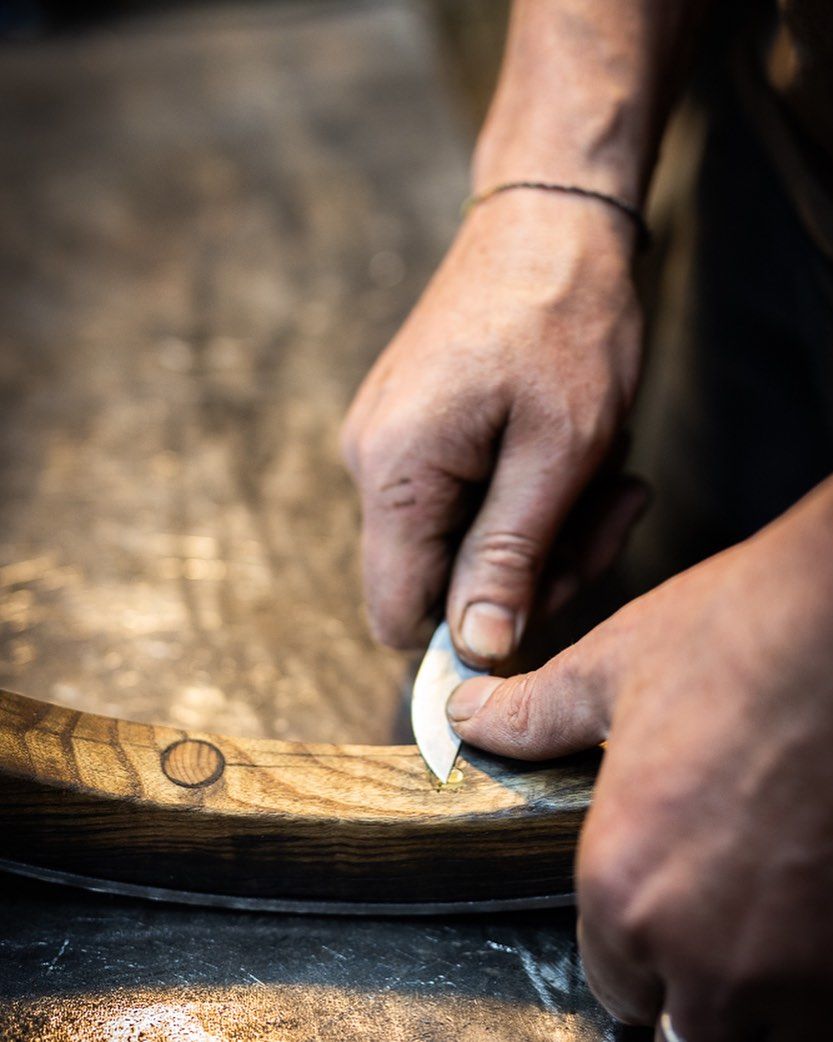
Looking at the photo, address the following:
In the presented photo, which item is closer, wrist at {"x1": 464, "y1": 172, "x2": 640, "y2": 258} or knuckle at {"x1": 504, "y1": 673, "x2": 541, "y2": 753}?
knuckle at {"x1": 504, "y1": 673, "x2": 541, "y2": 753}

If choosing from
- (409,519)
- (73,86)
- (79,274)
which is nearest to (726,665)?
(409,519)

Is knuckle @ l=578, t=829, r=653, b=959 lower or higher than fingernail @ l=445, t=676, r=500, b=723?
higher

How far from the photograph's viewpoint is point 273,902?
Answer: 0.52 meters

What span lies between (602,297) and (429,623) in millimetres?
265

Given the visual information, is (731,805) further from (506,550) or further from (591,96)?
(591,96)

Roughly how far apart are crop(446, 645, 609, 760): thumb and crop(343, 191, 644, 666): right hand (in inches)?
3.2

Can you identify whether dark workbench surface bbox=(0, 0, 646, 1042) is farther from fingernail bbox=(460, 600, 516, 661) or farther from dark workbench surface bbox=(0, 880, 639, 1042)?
fingernail bbox=(460, 600, 516, 661)

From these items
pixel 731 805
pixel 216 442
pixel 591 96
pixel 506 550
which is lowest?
pixel 216 442

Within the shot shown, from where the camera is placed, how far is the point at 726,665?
35 cm

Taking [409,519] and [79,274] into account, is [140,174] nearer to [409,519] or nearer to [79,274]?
[79,274]

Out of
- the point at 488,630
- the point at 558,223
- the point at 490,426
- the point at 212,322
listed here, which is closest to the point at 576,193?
the point at 558,223

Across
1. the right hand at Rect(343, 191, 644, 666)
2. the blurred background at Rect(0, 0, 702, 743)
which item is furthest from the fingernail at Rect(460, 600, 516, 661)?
the blurred background at Rect(0, 0, 702, 743)

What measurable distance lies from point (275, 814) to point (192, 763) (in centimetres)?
6

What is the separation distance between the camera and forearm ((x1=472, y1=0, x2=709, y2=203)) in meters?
0.71
